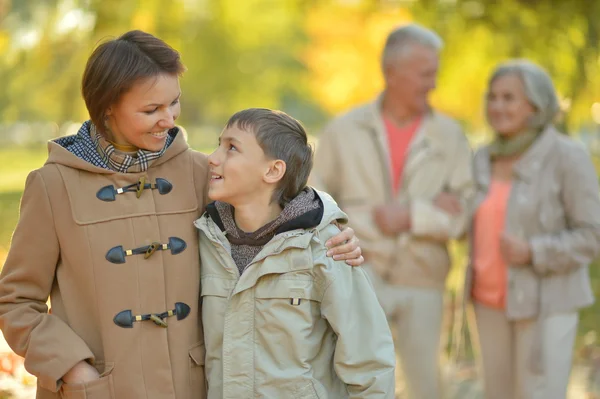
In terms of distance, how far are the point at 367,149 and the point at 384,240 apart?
547 mm

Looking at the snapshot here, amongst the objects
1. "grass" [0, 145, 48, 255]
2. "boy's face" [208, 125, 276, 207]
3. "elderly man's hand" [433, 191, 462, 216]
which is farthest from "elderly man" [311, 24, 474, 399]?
"boy's face" [208, 125, 276, 207]

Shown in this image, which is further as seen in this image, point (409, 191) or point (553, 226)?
point (409, 191)

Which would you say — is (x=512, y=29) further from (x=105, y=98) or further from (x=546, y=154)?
(x=105, y=98)

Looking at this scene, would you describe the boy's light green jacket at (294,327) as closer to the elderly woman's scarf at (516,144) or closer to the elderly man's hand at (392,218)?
the elderly man's hand at (392,218)

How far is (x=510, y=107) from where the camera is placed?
5.26 meters

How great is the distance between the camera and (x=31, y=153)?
24.9 m

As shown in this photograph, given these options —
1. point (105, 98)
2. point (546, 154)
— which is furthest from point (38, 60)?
point (105, 98)

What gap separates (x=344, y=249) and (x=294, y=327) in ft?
1.00

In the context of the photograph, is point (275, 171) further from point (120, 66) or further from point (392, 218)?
point (392, 218)

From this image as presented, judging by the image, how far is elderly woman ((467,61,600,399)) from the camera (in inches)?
197

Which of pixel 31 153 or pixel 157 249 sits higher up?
pixel 31 153

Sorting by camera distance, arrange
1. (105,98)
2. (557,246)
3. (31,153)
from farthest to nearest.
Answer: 1. (31,153)
2. (557,246)
3. (105,98)

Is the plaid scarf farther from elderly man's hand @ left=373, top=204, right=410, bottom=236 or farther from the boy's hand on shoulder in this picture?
elderly man's hand @ left=373, top=204, right=410, bottom=236

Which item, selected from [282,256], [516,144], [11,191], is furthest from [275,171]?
[11,191]
